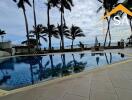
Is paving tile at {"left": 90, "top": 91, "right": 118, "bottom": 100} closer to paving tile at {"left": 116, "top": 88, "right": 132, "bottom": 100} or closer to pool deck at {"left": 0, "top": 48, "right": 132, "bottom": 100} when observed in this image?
pool deck at {"left": 0, "top": 48, "right": 132, "bottom": 100}

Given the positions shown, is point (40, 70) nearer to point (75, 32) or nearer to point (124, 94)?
point (124, 94)

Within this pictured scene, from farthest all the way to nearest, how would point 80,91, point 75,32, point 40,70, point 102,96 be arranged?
1. point 75,32
2. point 40,70
3. point 80,91
4. point 102,96

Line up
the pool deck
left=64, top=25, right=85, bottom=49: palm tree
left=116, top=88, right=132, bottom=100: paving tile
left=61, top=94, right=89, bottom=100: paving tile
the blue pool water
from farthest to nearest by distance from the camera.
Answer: left=64, top=25, right=85, bottom=49: palm tree
the blue pool water
the pool deck
left=61, top=94, right=89, bottom=100: paving tile
left=116, top=88, right=132, bottom=100: paving tile

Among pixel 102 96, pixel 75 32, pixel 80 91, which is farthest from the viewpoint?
pixel 75 32

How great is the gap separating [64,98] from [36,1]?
29755mm

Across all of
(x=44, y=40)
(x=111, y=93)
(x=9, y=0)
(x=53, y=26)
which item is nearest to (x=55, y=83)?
(x=111, y=93)

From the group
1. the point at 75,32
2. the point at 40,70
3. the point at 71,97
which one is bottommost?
the point at 40,70

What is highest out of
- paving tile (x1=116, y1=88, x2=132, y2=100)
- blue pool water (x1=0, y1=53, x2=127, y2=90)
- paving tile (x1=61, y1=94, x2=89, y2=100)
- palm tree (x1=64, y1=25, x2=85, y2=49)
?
palm tree (x1=64, y1=25, x2=85, y2=49)

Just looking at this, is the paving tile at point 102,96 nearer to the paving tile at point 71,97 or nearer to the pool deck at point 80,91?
the pool deck at point 80,91

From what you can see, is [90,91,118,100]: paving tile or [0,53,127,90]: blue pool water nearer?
[90,91,118,100]: paving tile

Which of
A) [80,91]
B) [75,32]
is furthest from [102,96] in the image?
[75,32]

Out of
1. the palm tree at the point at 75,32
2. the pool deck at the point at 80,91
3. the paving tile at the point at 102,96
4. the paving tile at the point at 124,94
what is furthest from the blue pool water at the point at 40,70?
the palm tree at the point at 75,32

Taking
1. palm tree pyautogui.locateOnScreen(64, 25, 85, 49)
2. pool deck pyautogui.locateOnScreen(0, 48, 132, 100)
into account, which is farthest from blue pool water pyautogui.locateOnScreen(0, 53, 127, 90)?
palm tree pyautogui.locateOnScreen(64, 25, 85, 49)

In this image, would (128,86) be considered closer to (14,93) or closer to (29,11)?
(14,93)
